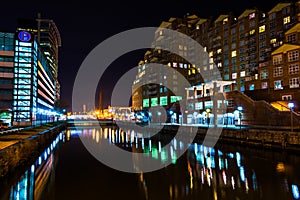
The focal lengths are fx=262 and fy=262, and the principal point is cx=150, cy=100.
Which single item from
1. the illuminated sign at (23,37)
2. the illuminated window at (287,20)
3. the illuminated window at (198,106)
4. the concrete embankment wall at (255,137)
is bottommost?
the concrete embankment wall at (255,137)

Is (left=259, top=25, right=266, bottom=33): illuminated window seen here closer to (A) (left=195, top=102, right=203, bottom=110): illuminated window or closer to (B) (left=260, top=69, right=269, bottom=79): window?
(B) (left=260, top=69, right=269, bottom=79): window

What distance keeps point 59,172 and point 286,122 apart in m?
→ 33.2

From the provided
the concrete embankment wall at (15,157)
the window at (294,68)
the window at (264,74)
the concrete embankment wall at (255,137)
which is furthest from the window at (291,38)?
Answer: the concrete embankment wall at (15,157)

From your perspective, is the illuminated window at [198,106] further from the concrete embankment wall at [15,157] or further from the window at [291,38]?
the concrete embankment wall at [15,157]

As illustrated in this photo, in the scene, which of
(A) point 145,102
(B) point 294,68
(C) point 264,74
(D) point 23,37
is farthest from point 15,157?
(A) point 145,102

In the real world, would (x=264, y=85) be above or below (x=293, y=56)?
below

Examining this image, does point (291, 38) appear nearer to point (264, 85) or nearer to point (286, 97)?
point (286, 97)

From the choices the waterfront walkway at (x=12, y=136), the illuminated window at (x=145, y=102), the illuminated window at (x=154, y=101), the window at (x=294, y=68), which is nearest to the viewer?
the waterfront walkway at (x=12, y=136)

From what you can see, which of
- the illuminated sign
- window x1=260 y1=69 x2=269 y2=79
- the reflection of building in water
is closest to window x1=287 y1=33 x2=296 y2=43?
window x1=260 y1=69 x2=269 y2=79

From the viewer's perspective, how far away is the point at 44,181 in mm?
20094

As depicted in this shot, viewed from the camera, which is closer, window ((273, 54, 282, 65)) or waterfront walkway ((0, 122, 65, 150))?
waterfront walkway ((0, 122, 65, 150))

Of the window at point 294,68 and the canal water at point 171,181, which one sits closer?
the canal water at point 171,181

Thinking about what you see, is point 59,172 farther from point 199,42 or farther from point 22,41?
point 199,42

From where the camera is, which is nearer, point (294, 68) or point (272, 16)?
point (294, 68)
